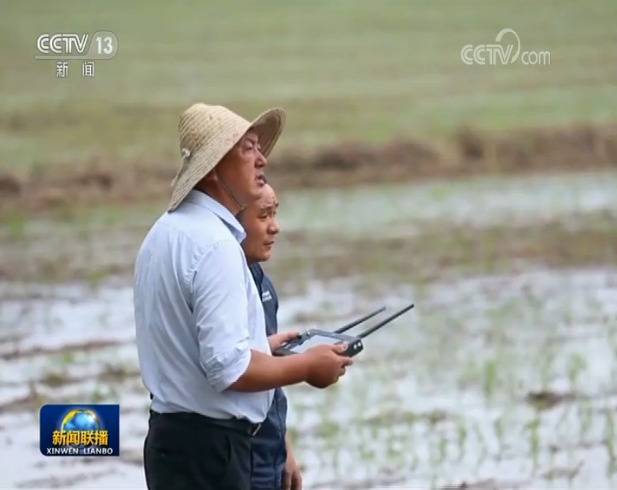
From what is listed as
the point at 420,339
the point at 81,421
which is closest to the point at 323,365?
the point at 81,421

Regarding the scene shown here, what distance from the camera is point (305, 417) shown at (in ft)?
13.2

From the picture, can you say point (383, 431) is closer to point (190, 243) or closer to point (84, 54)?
point (84, 54)

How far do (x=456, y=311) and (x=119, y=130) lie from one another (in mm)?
1225

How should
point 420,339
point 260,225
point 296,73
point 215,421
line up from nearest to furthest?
point 215,421 < point 260,225 < point 420,339 < point 296,73

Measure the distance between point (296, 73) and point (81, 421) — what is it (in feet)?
4.42

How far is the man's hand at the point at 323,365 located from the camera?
207 centimetres

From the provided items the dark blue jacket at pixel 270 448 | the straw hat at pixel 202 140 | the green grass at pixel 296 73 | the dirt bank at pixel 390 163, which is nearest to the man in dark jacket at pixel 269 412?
the dark blue jacket at pixel 270 448

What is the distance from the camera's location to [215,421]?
6.86ft

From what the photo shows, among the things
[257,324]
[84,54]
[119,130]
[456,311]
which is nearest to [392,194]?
[456,311]

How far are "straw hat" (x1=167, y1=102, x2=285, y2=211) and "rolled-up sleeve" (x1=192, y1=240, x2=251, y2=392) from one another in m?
0.14

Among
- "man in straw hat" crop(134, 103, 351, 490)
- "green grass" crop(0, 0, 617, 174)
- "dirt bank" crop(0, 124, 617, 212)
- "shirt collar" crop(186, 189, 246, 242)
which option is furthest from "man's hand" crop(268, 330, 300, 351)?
"dirt bank" crop(0, 124, 617, 212)

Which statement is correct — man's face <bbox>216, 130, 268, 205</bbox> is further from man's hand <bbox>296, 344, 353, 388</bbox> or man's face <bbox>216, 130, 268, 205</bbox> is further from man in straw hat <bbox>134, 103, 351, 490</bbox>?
man's hand <bbox>296, 344, 353, 388</bbox>

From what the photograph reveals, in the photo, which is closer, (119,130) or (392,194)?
(119,130)

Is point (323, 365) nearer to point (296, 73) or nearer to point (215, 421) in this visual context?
point (215, 421)
